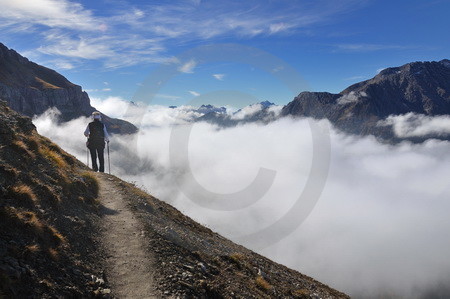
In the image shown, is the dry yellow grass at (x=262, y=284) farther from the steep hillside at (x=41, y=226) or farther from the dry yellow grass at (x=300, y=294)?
the steep hillside at (x=41, y=226)

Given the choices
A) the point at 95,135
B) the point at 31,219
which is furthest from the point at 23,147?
the point at 95,135

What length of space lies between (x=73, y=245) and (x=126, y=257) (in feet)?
6.84

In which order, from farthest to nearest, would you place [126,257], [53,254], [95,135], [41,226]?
[95,135] → [126,257] → [41,226] → [53,254]

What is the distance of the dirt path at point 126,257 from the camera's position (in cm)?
979

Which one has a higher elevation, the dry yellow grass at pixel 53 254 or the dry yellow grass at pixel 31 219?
the dry yellow grass at pixel 31 219

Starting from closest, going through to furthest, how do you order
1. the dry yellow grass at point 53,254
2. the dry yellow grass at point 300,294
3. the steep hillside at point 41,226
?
the steep hillside at point 41,226 < the dry yellow grass at point 53,254 < the dry yellow grass at point 300,294

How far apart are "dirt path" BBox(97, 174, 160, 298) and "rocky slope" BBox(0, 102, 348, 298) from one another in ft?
0.41

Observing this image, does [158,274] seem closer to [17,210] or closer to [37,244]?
[37,244]

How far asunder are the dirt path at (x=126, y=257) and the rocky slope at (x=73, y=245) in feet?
0.41

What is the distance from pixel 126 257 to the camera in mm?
11570

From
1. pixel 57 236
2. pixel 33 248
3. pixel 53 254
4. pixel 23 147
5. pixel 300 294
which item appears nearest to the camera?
pixel 33 248

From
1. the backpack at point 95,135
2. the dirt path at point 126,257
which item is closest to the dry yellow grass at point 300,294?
the dirt path at point 126,257

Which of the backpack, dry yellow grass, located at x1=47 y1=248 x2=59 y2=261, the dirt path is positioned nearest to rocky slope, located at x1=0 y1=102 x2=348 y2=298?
dry yellow grass, located at x1=47 y1=248 x2=59 y2=261

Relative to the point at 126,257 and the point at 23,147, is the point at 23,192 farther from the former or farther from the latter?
the point at 23,147
